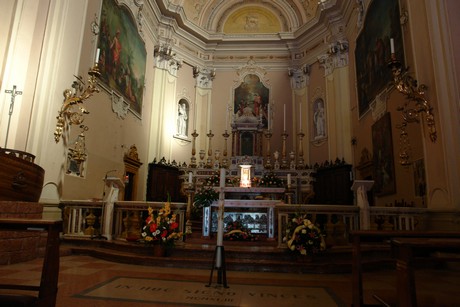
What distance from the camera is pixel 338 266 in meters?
5.34

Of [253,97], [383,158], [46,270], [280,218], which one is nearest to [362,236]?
[46,270]

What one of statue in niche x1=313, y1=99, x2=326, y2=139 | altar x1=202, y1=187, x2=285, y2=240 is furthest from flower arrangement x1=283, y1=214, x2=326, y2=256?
statue in niche x1=313, y1=99, x2=326, y2=139

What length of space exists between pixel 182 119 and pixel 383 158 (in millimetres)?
9494

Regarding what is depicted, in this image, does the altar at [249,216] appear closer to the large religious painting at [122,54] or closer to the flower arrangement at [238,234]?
the flower arrangement at [238,234]

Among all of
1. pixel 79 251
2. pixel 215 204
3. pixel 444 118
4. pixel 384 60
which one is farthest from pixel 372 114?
pixel 79 251

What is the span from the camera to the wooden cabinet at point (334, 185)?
39.1 ft

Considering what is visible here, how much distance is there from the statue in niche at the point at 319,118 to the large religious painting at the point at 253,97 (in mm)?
2412

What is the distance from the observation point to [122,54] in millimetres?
10812

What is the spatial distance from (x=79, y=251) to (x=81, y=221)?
1067mm

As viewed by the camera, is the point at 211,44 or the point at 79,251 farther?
the point at 211,44

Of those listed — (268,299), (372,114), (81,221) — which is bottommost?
(268,299)

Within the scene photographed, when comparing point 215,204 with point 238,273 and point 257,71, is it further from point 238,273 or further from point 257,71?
point 257,71

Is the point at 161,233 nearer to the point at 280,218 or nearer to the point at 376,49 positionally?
the point at 280,218

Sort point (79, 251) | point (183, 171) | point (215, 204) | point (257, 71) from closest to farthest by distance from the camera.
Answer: point (79, 251) → point (215, 204) → point (183, 171) → point (257, 71)
